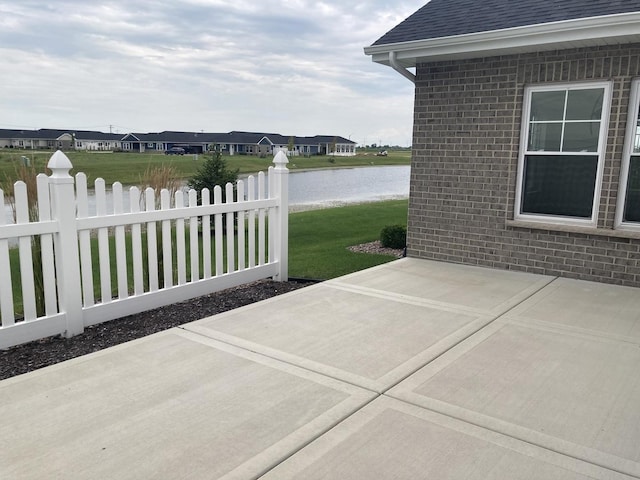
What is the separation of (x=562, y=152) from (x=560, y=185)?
0.44 m

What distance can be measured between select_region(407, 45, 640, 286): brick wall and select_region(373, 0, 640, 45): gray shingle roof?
0.48 meters

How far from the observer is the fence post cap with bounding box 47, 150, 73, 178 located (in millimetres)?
4214

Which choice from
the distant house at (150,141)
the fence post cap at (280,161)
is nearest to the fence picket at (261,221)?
the fence post cap at (280,161)

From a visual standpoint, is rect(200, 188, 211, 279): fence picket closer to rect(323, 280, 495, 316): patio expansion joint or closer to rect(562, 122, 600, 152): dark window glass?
rect(323, 280, 495, 316): patio expansion joint

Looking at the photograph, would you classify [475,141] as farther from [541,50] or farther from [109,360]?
[109,360]

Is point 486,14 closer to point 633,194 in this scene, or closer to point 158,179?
point 633,194

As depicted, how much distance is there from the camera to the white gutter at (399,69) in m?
7.18

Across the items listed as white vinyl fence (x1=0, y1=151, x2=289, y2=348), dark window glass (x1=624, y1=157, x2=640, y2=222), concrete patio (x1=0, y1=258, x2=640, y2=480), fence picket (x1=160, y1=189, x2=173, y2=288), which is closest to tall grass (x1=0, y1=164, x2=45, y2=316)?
white vinyl fence (x1=0, y1=151, x2=289, y2=348)

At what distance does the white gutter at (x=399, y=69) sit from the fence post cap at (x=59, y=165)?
4.72 m

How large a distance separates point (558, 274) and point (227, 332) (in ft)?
15.4

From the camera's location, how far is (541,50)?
6434 mm

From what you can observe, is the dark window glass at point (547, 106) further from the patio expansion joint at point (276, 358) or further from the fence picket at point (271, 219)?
the patio expansion joint at point (276, 358)

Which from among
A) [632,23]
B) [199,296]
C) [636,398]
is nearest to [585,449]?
[636,398]

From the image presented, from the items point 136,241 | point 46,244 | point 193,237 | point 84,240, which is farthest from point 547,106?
point 46,244
